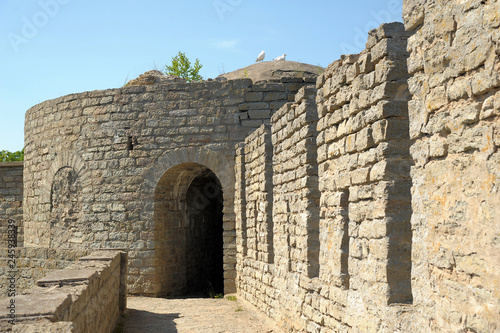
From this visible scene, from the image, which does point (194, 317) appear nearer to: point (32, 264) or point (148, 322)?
point (148, 322)

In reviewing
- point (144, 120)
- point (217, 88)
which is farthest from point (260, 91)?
point (144, 120)

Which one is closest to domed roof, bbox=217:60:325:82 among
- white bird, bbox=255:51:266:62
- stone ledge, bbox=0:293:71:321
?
white bird, bbox=255:51:266:62

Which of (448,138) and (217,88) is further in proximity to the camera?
(217,88)

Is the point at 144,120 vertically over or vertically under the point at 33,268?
over

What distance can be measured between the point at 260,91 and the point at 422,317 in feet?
26.6

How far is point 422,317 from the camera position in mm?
3066

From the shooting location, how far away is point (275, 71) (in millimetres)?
11477

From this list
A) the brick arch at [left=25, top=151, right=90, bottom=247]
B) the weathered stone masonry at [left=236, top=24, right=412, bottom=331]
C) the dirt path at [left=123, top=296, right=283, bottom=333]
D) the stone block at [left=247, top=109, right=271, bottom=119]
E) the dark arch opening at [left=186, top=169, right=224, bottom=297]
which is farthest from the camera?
the dark arch opening at [left=186, top=169, right=224, bottom=297]

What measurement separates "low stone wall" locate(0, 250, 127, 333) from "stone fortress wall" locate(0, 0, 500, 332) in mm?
1993

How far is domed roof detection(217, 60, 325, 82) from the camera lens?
11.3m

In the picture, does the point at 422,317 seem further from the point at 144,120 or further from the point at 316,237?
the point at 144,120

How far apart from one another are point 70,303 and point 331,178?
2259 mm

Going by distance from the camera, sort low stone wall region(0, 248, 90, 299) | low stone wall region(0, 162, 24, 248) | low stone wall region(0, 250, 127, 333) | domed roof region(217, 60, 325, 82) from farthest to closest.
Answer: low stone wall region(0, 162, 24, 248) → domed roof region(217, 60, 325, 82) → low stone wall region(0, 248, 90, 299) → low stone wall region(0, 250, 127, 333)

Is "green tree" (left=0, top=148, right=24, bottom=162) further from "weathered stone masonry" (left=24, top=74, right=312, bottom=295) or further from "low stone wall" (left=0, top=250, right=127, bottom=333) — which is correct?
"low stone wall" (left=0, top=250, right=127, bottom=333)
